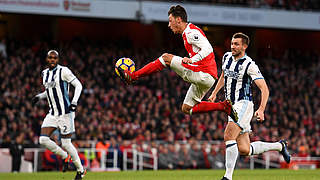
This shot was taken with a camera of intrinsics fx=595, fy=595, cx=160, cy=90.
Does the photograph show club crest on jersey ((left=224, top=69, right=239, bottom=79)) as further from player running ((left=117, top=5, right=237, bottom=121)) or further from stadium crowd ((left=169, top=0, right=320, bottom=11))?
stadium crowd ((left=169, top=0, right=320, bottom=11))

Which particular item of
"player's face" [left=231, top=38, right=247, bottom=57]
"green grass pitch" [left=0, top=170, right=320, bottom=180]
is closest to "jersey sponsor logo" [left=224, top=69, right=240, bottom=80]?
"player's face" [left=231, top=38, right=247, bottom=57]

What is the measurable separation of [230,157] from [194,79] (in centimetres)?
121

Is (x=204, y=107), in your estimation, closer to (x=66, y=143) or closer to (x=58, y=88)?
(x=66, y=143)

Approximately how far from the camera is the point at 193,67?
8.41m

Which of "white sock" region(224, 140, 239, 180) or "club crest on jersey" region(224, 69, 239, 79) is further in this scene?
"club crest on jersey" region(224, 69, 239, 79)

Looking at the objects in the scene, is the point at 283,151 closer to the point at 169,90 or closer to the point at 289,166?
the point at 289,166

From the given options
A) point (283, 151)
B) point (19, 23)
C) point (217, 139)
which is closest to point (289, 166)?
point (217, 139)

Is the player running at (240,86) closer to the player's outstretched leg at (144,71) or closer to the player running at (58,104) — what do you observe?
the player's outstretched leg at (144,71)

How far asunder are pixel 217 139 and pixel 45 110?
19.8 feet

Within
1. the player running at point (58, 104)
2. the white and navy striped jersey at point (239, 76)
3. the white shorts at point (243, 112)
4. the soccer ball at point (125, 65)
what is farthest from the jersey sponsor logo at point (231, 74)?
the player running at point (58, 104)

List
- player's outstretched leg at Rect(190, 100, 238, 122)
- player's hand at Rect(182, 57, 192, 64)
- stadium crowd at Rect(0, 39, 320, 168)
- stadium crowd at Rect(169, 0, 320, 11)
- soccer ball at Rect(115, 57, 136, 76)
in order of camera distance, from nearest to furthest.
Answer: player's hand at Rect(182, 57, 192, 64) < soccer ball at Rect(115, 57, 136, 76) < player's outstretched leg at Rect(190, 100, 238, 122) < stadium crowd at Rect(0, 39, 320, 168) < stadium crowd at Rect(169, 0, 320, 11)

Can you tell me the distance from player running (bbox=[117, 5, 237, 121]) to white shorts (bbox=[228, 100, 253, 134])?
0.70 feet

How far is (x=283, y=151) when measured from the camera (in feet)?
32.9

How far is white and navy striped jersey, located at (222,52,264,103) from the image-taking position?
8.80 m
